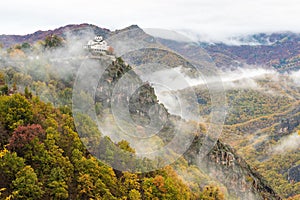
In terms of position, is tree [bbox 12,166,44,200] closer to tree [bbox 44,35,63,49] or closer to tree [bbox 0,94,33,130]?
tree [bbox 0,94,33,130]

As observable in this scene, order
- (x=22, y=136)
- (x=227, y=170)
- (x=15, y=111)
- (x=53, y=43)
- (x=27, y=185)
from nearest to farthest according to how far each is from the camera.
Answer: (x=27, y=185)
(x=22, y=136)
(x=15, y=111)
(x=227, y=170)
(x=53, y=43)

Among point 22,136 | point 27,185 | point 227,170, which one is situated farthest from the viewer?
point 227,170

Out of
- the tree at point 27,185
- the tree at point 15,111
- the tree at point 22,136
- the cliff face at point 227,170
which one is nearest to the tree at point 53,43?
the cliff face at point 227,170

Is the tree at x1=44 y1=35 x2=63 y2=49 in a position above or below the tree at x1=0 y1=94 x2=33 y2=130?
above

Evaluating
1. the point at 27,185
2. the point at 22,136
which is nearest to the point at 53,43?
the point at 22,136

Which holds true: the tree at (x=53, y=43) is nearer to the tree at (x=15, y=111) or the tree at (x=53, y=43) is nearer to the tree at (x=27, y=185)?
the tree at (x=15, y=111)

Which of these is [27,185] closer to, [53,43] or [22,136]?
[22,136]

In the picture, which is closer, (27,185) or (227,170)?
(27,185)

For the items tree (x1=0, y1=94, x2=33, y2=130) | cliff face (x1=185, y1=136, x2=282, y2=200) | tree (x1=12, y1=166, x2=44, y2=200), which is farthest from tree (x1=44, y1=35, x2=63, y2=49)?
tree (x1=12, y1=166, x2=44, y2=200)

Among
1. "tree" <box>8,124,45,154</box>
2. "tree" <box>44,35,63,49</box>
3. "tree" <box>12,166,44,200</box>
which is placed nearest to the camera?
"tree" <box>12,166,44,200</box>
